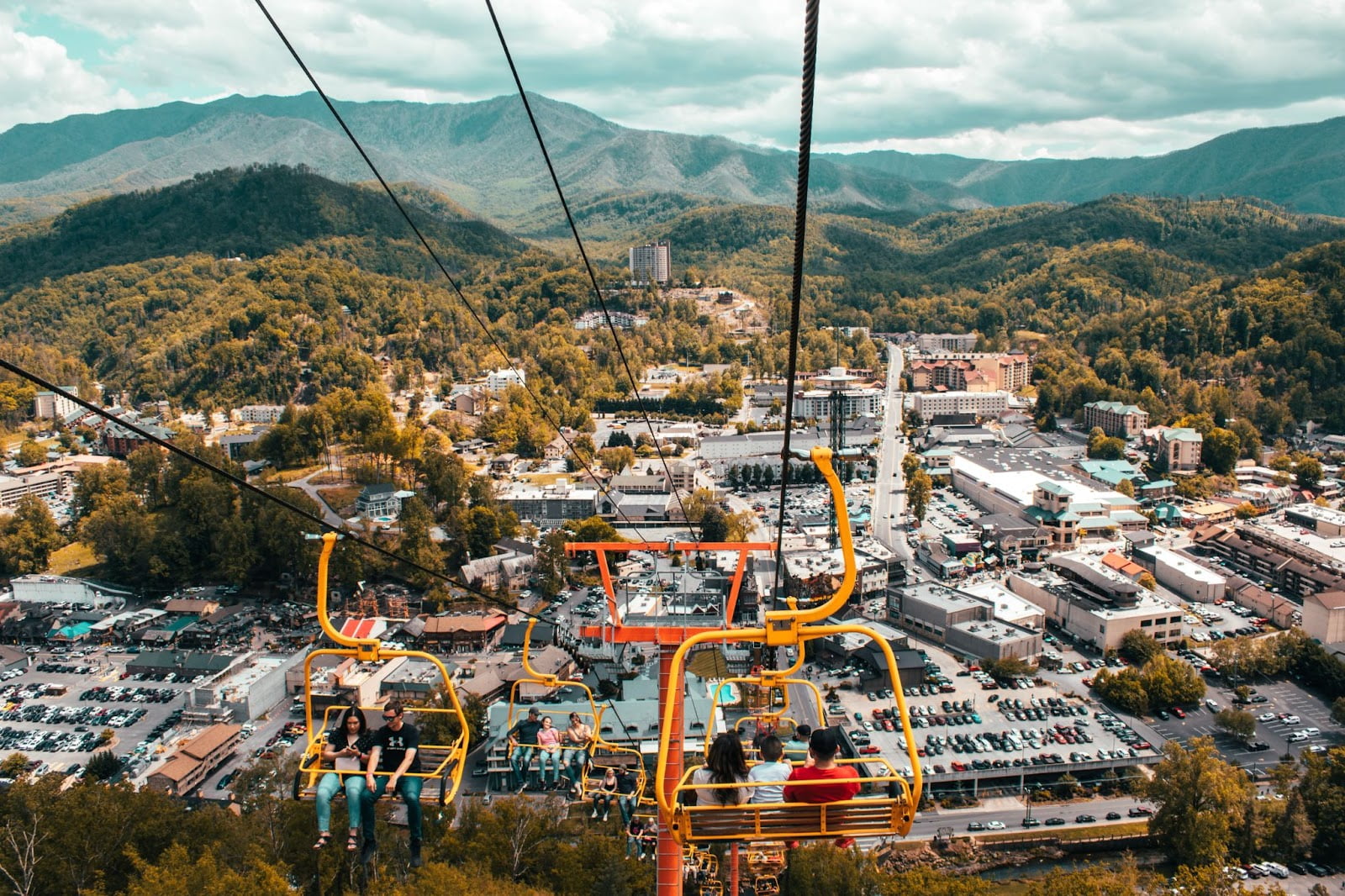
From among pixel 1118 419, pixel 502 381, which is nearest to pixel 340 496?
pixel 502 381

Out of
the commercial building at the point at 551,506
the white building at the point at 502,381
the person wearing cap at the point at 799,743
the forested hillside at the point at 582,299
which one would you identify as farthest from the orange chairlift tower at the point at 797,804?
the white building at the point at 502,381

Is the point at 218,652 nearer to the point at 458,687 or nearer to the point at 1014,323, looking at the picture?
the point at 458,687

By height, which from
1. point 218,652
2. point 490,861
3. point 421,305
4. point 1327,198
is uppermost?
point 1327,198

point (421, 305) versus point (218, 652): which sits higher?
point (421, 305)

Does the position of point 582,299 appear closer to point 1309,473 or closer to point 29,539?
point 29,539

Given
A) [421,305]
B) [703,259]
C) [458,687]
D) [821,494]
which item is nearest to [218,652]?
[458,687]

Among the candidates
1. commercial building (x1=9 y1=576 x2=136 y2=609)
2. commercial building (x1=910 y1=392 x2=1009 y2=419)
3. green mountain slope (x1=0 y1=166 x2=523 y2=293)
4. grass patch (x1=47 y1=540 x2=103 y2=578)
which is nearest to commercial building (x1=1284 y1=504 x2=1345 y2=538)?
commercial building (x1=910 y1=392 x2=1009 y2=419)
